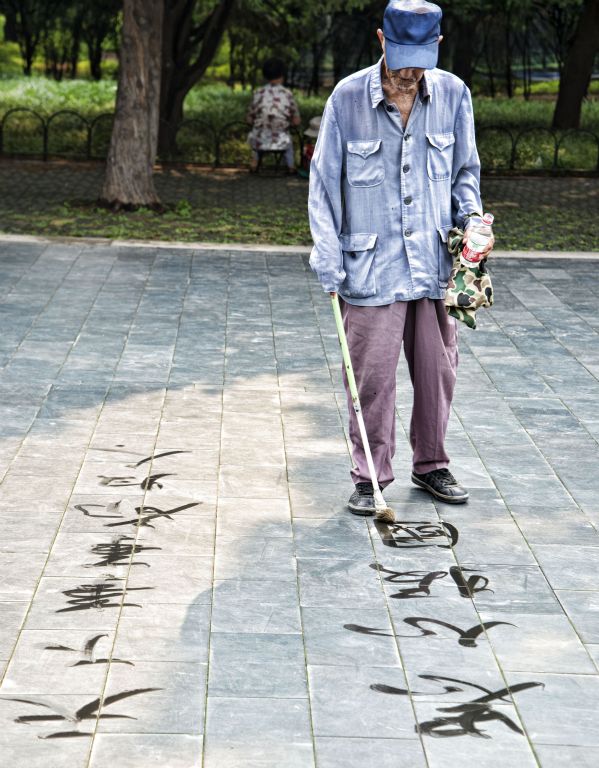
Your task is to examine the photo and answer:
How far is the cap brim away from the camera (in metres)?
4.77

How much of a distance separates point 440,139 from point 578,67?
57.3 feet

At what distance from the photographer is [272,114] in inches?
661

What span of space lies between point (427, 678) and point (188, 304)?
18.4ft

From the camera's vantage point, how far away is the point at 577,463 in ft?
19.6

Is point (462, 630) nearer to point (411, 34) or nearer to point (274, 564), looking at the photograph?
point (274, 564)

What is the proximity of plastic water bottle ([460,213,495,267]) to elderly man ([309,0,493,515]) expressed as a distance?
6 centimetres

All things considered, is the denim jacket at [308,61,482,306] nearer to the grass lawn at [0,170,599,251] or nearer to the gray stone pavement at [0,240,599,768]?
the gray stone pavement at [0,240,599,768]

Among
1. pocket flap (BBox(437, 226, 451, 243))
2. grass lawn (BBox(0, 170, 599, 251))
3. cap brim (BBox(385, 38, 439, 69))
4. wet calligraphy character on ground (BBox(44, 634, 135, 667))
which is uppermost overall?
cap brim (BBox(385, 38, 439, 69))

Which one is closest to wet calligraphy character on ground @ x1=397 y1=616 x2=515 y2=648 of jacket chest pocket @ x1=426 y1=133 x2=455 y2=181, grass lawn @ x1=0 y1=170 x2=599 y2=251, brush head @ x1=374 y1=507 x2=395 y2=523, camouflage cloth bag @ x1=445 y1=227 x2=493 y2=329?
brush head @ x1=374 y1=507 x2=395 y2=523

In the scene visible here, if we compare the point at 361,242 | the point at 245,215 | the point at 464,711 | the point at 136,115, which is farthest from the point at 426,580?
the point at 136,115

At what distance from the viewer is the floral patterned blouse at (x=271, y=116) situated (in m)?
16.8

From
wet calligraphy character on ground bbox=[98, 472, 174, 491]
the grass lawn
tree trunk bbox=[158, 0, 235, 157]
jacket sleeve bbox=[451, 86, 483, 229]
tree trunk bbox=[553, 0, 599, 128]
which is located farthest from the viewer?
tree trunk bbox=[553, 0, 599, 128]

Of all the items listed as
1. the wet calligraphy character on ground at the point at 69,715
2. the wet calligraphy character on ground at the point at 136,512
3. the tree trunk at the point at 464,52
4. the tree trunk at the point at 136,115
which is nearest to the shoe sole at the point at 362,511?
the wet calligraphy character on ground at the point at 136,512

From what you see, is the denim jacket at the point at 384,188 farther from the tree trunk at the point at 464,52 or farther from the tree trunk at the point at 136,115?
the tree trunk at the point at 464,52
